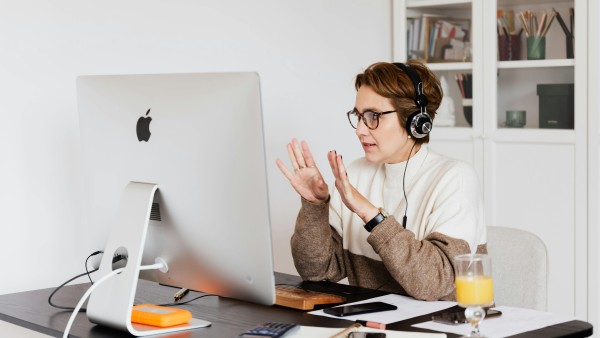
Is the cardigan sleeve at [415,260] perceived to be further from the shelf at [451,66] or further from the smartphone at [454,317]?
the shelf at [451,66]

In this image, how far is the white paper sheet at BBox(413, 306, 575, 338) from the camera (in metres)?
1.80

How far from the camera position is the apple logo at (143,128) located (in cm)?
187

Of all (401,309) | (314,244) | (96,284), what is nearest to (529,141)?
(314,244)

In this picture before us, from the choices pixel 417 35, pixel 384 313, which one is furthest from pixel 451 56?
pixel 384 313

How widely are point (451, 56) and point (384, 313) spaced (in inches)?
91.2

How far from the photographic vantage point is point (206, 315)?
204cm

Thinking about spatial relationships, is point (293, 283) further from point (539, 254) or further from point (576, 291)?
point (576, 291)

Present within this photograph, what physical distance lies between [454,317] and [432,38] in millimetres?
2464

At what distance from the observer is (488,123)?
390cm

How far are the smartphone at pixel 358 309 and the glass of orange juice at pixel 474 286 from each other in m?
0.31

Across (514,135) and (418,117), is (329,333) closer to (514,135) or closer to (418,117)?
(418,117)

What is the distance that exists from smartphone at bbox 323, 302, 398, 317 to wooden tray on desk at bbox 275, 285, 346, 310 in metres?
0.06

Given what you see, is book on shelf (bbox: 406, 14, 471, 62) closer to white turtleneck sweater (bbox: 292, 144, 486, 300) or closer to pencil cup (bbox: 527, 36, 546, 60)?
pencil cup (bbox: 527, 36, 546, 60)

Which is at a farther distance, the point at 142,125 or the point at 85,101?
the point at 85,101
